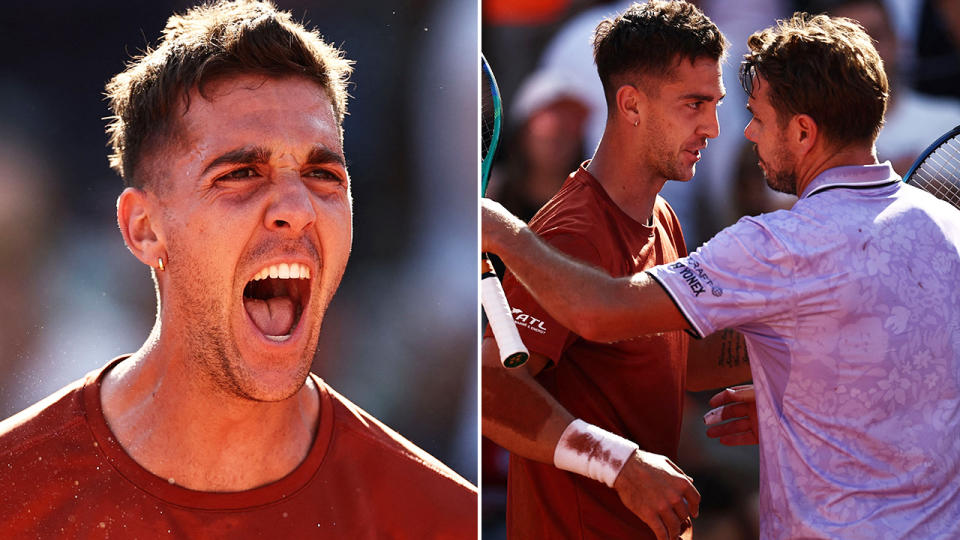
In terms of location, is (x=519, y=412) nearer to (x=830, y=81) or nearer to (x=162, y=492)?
(x=162, y=492)

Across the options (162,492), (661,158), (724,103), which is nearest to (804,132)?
(661,158)

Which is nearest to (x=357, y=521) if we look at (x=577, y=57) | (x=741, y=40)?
(x=577, y=57)

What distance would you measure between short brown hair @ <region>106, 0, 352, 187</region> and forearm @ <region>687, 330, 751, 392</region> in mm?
1317

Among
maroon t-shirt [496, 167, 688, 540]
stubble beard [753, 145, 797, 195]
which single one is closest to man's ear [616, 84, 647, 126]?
maroon t-shirt [496, 167, 688, 540]

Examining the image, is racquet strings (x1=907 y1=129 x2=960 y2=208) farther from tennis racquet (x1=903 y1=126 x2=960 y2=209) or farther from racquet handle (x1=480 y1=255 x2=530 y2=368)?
racquet handle (x1=480 y1=255 x2=530 y2=368)

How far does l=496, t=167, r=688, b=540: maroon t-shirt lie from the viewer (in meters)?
2.33

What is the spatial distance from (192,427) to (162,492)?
0.14 metres

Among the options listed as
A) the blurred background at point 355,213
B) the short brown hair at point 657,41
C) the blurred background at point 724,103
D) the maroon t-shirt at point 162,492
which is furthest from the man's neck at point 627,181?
the blurred background at point 724,103

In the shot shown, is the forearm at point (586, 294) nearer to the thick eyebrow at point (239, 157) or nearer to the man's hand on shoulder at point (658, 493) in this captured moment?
the man's hand on shoulder at point (658, 493)

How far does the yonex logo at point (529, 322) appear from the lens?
7.56ft

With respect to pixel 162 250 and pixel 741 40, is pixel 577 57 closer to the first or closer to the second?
pixel 741 40

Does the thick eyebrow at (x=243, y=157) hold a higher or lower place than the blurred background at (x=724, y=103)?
higher

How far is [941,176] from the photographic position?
291cm

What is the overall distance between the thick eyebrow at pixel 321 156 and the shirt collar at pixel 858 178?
98 cm
